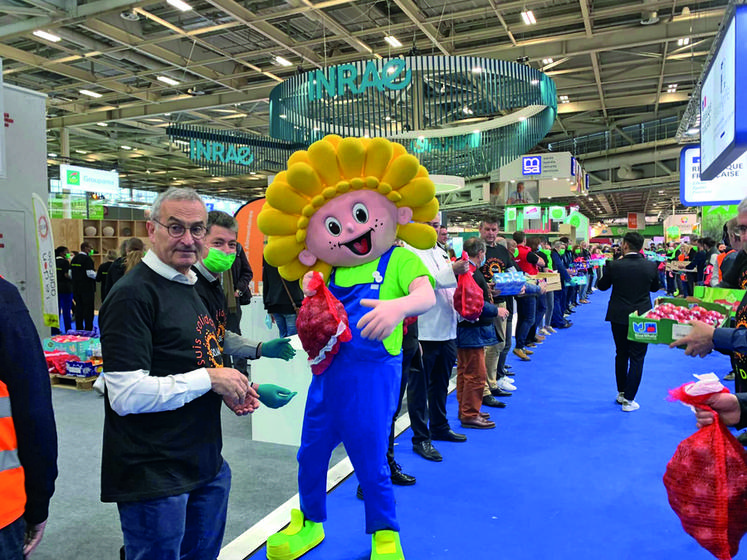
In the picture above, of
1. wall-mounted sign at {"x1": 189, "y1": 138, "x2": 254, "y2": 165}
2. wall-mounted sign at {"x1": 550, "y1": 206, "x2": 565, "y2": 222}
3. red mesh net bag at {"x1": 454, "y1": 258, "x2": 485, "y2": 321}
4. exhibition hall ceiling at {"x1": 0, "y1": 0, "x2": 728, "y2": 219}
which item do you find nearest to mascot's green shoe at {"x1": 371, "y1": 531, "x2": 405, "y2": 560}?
red mesh net bag at {"x1": 454, "y1": 258, "x2": 485, "y2": 321}

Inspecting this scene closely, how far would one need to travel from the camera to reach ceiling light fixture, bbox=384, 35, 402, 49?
32.4 feet

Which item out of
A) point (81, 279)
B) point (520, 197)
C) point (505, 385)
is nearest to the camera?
point (505, 385)

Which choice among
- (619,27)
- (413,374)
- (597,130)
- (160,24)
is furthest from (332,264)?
(597,130)

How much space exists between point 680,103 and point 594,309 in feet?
27.7

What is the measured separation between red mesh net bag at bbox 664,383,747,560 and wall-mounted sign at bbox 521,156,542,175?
14387mm

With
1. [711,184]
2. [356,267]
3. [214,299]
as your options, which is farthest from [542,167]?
[214,299]

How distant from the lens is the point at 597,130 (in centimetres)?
2042

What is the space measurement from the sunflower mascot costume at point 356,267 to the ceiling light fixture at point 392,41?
8.12 metres

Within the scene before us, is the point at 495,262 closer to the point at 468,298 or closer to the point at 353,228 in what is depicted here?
the point at 468,298

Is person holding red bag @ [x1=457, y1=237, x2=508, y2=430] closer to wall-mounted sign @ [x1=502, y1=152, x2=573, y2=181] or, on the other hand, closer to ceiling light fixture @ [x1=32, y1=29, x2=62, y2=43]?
ceiling light fixture @ [x1=32, y1=29, x2=62, y2=43]

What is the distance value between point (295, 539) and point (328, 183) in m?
1.66

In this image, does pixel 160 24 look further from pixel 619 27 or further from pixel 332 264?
pixel 332 264

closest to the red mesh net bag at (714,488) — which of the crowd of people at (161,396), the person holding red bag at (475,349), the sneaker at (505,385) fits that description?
the crowd of people at (161,396)

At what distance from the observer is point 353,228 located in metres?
2.48
